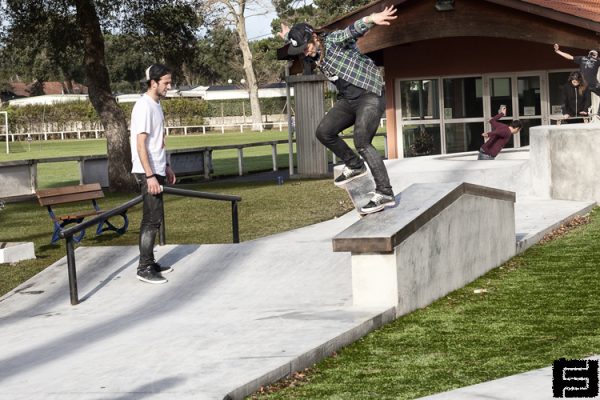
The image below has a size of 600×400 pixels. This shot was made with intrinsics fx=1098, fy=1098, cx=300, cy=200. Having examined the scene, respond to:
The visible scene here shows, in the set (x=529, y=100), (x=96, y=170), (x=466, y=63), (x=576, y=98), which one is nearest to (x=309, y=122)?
(x=466, y=63)

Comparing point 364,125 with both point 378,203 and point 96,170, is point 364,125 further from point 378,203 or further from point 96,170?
point 96,170

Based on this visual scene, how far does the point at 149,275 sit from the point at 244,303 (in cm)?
151

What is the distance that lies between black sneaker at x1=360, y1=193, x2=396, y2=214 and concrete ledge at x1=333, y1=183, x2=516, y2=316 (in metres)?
0.12

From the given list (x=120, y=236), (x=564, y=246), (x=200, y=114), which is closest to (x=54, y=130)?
(x=200, y=114)

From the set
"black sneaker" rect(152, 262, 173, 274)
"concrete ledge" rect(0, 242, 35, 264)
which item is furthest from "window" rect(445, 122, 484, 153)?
"black sneaker" rect(152, 262, 173, 274)

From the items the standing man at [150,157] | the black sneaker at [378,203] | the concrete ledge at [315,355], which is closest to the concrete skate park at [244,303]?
the concrete ledge at [315,355]

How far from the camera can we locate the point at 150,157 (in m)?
10.1

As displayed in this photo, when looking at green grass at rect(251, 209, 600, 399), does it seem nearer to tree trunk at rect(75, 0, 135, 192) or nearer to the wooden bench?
the wooden bench

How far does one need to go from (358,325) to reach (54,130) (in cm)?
7626

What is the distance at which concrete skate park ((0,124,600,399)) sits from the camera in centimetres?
670

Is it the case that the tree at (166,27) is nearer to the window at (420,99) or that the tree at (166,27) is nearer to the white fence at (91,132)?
the window at (420,99)

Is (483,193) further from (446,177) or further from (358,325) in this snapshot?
(446,177)

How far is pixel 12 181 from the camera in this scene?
2658 cm

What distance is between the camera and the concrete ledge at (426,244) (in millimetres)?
8477
